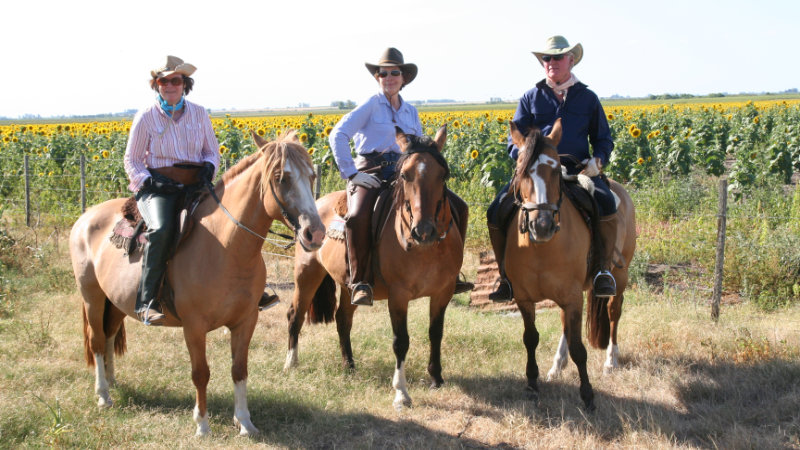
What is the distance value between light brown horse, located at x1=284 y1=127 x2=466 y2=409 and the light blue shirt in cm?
62

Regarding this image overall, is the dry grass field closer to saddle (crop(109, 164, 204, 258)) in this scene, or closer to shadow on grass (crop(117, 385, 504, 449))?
shadow on grass (crop(117, 385, 504, 449))

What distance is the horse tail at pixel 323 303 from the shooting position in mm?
7297

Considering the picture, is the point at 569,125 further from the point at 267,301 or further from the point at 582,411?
the point at 267,301

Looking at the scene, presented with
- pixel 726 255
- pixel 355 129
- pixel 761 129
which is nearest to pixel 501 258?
pixel 355 129

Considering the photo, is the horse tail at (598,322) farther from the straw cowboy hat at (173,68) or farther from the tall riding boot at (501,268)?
the straw cowboy hat at (173,68)

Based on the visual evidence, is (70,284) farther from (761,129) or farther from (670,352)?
(761,129)

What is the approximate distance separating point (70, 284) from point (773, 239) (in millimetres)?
10300

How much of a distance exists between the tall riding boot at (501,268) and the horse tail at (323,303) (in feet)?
7.03

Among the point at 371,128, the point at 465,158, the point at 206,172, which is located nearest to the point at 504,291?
the point at 371,128

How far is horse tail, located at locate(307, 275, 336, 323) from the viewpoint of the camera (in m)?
7.30

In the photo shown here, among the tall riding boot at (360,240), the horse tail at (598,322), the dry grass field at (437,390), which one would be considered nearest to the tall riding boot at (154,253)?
the dry grass field at (437,390)

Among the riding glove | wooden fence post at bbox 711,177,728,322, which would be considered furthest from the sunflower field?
the riding glove

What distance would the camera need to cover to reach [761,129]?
24.9 meters

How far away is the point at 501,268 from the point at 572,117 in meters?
1.64
